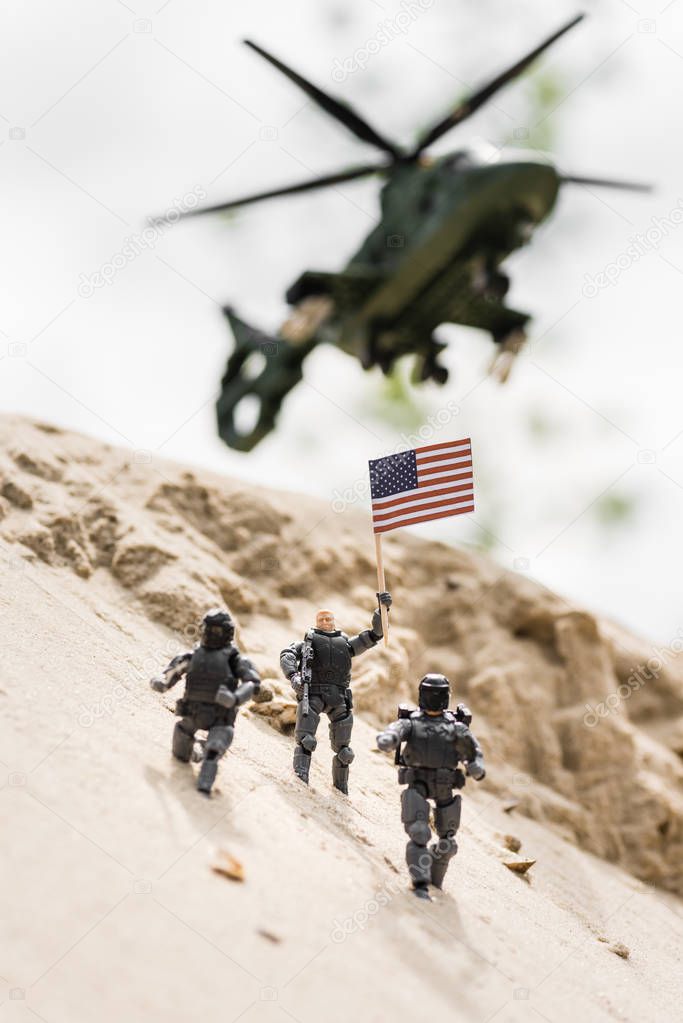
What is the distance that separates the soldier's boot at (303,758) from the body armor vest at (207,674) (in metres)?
1.66

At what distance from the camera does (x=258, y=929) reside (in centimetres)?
571

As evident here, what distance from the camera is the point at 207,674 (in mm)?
7727

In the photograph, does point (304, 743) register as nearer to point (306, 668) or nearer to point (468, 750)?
point (306, 668)

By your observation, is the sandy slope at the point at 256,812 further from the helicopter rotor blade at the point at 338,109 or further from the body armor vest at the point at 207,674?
the helicopter rotor blade at the point at 338,109

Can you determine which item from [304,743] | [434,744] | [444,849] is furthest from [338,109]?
[444,849]

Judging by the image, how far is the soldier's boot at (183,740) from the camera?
7.55 meters

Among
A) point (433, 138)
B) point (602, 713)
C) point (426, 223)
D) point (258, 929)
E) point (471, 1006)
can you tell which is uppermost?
point (433, 138)

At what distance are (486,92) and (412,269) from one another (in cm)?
137

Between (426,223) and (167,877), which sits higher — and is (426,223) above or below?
above

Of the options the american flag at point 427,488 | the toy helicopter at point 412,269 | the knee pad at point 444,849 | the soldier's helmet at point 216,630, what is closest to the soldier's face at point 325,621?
the american flag at point 427,488

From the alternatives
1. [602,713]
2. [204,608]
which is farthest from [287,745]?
[602,713]

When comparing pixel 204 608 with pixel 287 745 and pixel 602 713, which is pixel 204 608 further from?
pixel 602 713

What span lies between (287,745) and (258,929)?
4.54 meters

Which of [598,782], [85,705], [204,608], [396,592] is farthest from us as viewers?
[396,592]
